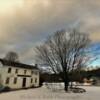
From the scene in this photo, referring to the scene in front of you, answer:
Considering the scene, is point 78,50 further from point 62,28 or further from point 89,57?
point 62,28

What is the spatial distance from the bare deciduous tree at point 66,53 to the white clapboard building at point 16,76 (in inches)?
311

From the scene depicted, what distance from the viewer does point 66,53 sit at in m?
29.9

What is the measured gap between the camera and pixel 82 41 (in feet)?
101

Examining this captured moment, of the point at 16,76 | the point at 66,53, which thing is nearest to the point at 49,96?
the point at 66,53

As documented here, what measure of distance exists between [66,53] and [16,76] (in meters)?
13.5

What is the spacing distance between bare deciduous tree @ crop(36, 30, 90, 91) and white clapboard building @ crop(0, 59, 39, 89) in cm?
791

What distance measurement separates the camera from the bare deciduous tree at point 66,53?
97.2 ft

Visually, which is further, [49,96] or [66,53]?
[66,53]

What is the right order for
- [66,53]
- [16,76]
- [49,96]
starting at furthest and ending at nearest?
[16,76], [66,53], [49,96]

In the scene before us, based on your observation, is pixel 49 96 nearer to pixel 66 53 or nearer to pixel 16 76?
pixel 66 53

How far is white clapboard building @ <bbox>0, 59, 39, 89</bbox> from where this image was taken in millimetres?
32312

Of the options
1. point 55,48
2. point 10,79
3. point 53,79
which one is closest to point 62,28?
point 55,48

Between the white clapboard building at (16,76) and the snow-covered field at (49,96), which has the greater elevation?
the white clapboard building at (16,76)

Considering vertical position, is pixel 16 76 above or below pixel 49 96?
above
